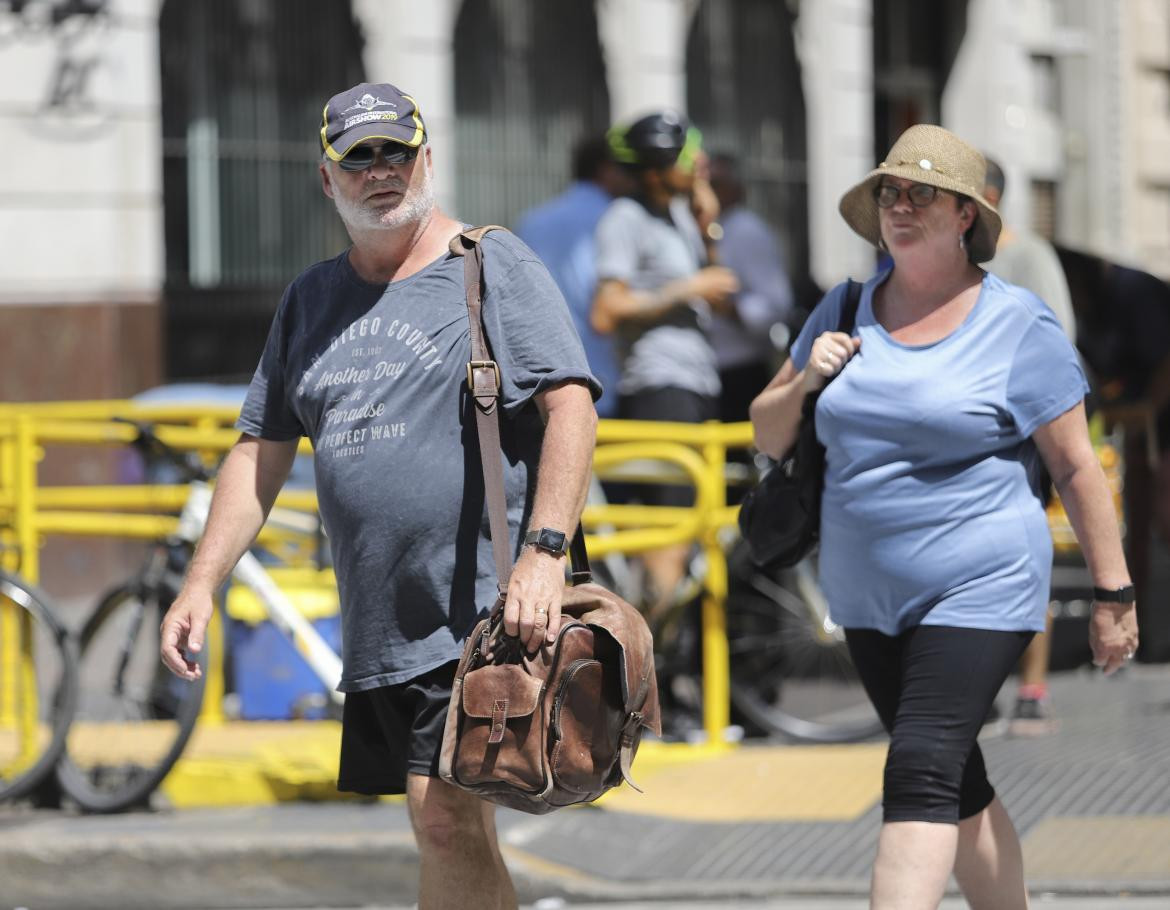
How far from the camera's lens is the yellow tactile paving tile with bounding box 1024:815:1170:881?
232 inches

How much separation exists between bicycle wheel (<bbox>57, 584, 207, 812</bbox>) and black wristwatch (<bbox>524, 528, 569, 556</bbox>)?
2.86 m

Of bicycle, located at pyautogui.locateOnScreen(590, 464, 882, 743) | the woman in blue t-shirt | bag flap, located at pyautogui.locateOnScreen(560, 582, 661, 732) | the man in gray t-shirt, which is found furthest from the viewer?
bicycle, located at pyautogui.locateOnScreen(590, 464, 882, 743)

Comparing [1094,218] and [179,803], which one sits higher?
[1094,218]

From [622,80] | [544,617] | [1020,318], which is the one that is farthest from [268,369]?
[622,80]

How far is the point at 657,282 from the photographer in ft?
26.6

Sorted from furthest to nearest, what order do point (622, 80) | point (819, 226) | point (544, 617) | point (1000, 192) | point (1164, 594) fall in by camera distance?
point (819, 226)
point (622, 80)
point (1164, 594)
point (1000, 192)
point (544, 617)

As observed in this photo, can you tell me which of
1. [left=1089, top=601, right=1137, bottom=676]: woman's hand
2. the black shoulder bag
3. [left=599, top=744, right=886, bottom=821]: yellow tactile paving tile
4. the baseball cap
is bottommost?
[left=599, top=744, right=886, bottom=821]: yellow tactile paving tile

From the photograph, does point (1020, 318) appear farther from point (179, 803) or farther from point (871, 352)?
point (179, 803)

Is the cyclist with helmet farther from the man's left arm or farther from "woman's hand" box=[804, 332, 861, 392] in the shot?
the man's left arm

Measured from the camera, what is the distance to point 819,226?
18.3m

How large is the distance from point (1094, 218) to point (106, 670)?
16993mm

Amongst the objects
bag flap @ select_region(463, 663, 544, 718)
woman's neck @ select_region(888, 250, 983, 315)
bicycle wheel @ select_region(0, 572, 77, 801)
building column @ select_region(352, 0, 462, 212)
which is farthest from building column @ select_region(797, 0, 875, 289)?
bag flap @ select_region(463, 663, 544, 718)

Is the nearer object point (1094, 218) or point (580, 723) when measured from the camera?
point (580, 723)

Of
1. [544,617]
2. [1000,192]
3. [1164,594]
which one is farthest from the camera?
[1164,594]
